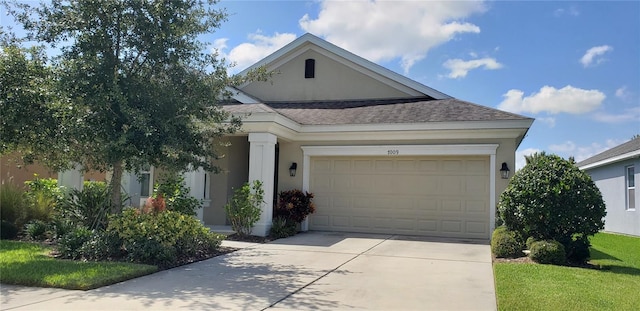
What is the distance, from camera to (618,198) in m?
17.7

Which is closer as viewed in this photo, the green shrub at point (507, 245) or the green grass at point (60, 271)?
the green grass at point (60, 271)

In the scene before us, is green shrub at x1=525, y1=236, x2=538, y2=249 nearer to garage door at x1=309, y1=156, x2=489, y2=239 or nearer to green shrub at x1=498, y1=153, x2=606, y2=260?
green shrub at x1=498, y1=153, x2=606, y2=260

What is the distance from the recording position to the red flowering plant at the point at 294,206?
12.7 m

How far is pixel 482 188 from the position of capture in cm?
1231

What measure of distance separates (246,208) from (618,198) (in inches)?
572

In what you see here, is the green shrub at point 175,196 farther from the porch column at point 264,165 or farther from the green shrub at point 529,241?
the green shrub at point 529,241

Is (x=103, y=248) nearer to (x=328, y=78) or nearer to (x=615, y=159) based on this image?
(x=328, y=78)

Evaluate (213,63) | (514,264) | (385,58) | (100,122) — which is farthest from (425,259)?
(385,58)

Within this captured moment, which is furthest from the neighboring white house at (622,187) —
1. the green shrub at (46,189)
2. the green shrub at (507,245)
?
the green shrub at (46,189)

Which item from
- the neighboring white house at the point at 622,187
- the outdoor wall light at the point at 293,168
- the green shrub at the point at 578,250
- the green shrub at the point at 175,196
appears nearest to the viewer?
the green shrub at the point at 578,250

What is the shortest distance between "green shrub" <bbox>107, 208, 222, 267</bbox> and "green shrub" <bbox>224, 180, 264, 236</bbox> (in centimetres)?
216

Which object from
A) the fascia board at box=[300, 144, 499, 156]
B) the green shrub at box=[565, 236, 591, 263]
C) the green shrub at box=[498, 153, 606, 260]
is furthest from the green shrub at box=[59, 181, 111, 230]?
the green shrub at box=[565, 236, 591, 263]

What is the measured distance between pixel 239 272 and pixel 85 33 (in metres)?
4.87

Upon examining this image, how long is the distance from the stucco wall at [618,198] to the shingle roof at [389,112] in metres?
7.11
